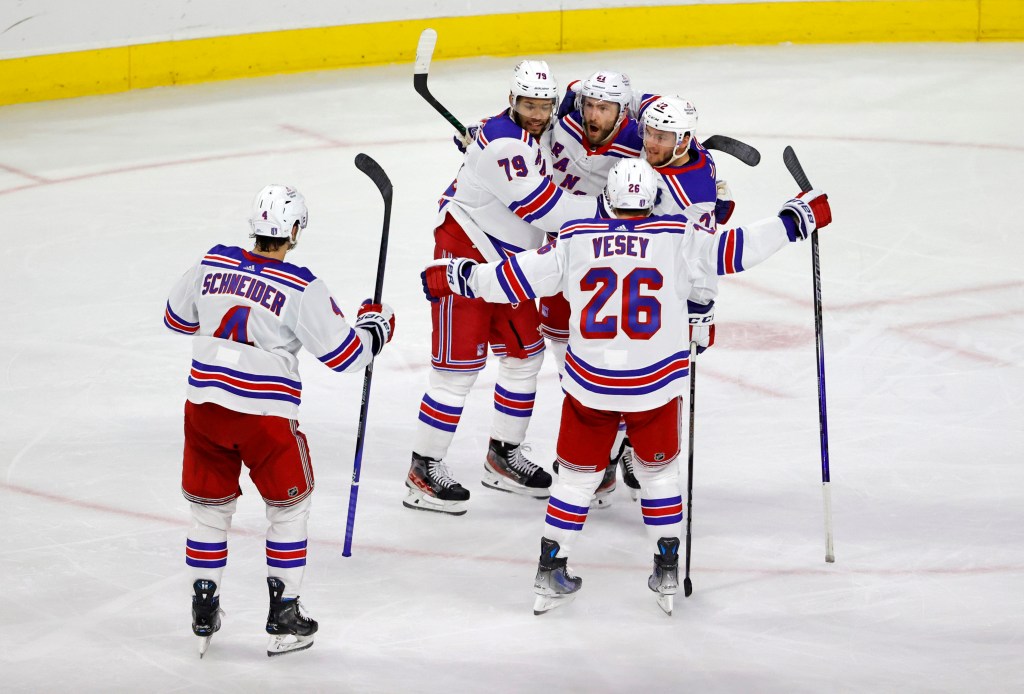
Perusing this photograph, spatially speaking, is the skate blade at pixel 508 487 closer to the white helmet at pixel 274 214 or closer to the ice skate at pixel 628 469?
the ice skate at pixel 628 469

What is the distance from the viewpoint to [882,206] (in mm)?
7398

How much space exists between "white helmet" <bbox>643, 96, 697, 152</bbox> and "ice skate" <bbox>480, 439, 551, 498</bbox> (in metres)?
1.12

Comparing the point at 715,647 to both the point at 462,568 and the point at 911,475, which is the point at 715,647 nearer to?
the point at 462,568

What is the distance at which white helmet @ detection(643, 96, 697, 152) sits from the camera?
13.1ft

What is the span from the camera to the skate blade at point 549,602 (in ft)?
12.5


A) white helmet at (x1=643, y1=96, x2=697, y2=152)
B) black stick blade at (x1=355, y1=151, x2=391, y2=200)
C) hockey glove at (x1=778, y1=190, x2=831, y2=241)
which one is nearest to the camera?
hockey glove at (x1=778, y1=190, x2=831, y2=241)

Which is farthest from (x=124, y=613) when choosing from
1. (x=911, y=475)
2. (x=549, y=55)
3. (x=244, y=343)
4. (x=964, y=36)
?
(x=964, y=36)

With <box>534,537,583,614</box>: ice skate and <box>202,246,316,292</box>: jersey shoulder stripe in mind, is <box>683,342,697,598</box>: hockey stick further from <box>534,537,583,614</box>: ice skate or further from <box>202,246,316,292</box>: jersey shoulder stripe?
<box>202,246,316,292</box>: jersey shoulder stripe

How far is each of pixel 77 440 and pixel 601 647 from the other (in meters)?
2.13

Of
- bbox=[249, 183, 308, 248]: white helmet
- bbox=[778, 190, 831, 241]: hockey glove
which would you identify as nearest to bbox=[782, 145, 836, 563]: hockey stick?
bbox=[778, 190, 831, 241]: hockey glove

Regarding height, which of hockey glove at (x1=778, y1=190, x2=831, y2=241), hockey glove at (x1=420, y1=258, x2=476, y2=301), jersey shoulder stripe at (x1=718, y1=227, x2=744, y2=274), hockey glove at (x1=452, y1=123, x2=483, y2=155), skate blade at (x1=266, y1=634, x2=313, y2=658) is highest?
hockey glove at (x1=452, y1=123, x2=483, y2=155)

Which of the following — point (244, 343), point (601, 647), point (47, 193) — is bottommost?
point (601, 647)

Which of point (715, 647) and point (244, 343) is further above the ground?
point (244, 343)

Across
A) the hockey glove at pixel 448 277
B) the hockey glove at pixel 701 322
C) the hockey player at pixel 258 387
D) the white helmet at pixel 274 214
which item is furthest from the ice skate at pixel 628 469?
the white helmet at pixel 274 214
